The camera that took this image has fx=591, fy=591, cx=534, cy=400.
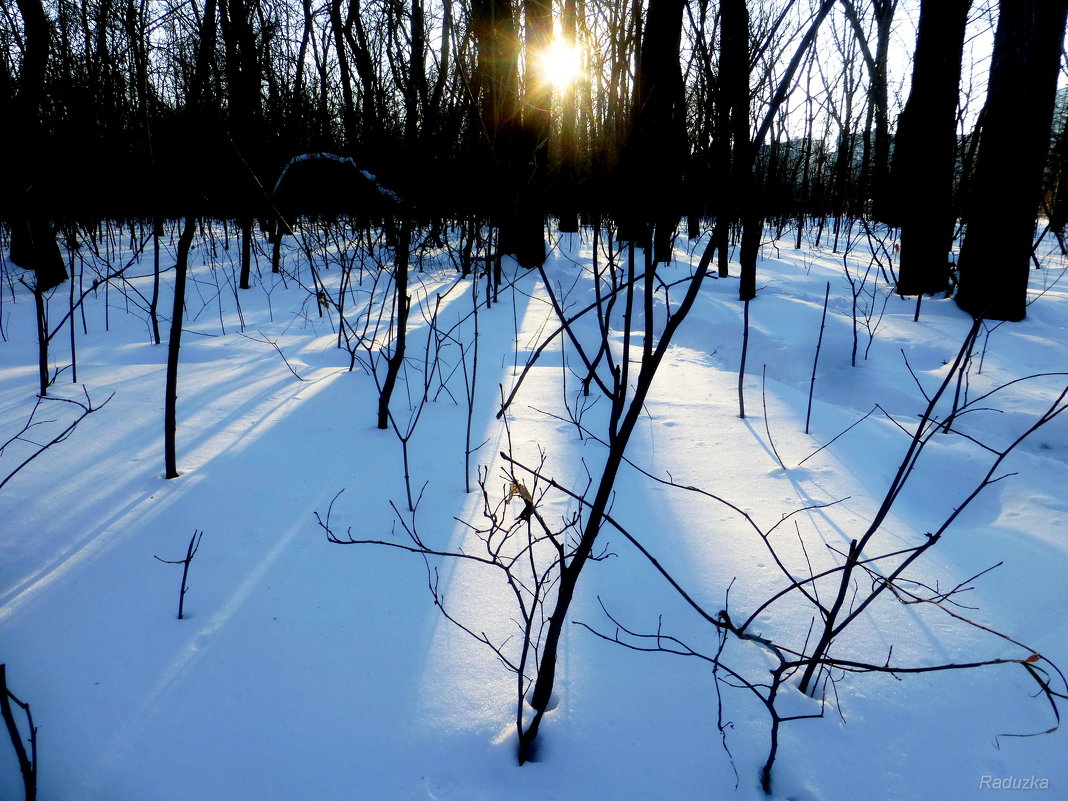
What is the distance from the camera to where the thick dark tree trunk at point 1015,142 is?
380cm

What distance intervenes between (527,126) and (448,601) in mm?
5538

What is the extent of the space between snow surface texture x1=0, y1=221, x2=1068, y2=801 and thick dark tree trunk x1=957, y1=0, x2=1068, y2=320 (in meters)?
1.75

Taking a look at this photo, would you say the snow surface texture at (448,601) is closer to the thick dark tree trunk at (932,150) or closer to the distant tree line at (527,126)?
the distant tree line at (527,126)

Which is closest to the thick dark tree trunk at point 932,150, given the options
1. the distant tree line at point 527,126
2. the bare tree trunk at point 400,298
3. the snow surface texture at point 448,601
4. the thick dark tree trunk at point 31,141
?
the distant tree line at point 527,126

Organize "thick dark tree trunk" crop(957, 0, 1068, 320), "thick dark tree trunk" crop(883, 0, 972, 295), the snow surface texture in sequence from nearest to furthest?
the snow surface texture
"thick dark tree trunk" crop(957, 0, 1068, 320)
"thick dark tree trunk" crop(883, 0, 972, 295)

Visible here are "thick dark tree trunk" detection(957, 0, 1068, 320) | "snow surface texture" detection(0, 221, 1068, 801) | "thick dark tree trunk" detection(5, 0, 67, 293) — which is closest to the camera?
"snow surface texture" detection(0, 221, 1068, 801)

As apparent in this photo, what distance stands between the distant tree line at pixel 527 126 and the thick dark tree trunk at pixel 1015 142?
12 millimetres

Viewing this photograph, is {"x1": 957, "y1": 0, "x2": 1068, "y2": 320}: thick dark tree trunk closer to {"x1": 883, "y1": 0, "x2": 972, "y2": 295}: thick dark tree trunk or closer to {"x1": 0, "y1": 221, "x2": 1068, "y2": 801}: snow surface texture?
{"x1": 883, "y1": 0, "x2": 972, "y2": 295}: thick dark tree trunk

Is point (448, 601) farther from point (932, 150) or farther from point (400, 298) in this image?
point (932, 150)

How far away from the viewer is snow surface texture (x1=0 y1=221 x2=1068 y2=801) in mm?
979

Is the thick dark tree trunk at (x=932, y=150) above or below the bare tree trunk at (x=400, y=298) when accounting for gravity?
above

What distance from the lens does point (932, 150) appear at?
203 inches

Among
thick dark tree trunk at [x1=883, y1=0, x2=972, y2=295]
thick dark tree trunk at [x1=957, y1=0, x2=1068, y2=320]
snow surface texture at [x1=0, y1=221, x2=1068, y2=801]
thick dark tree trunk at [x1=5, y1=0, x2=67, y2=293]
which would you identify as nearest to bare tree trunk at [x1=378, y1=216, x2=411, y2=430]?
snow surface texture at [x1=0, y1=221, x2=1068, y2=801]

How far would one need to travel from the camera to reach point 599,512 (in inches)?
34.4
